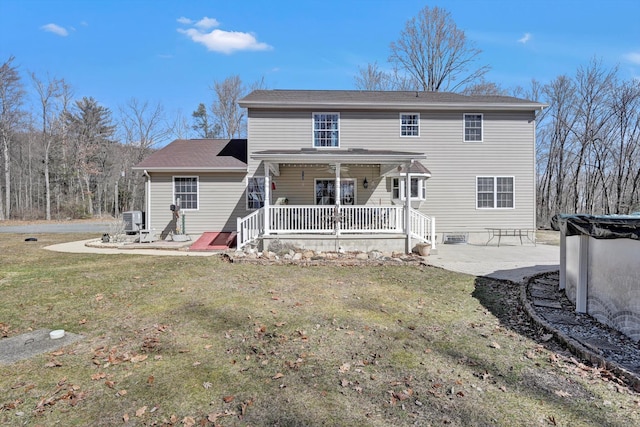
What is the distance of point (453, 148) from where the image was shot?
44.8ft

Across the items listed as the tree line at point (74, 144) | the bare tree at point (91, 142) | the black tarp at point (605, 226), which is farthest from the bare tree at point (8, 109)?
the black tarp at point (605, 226)

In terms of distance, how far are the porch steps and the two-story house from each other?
407 millimetres

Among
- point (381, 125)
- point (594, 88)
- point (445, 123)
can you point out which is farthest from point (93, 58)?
point (594, 88)

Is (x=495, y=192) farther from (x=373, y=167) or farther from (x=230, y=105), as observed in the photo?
(x=230, y=105)

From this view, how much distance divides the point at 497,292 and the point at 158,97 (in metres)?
34.4

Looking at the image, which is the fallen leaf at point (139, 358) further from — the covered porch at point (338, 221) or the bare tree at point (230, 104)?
the bare tree at point (230, 104)

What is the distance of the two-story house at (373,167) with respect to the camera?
1327 centimetres

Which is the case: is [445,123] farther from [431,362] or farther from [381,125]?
[431,362]

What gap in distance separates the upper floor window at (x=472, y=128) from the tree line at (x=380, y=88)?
13.0 m

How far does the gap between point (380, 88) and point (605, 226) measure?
82.5ft

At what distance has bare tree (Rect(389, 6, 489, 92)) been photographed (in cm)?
2489

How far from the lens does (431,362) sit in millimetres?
3488

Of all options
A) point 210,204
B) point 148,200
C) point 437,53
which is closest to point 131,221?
point 148,200

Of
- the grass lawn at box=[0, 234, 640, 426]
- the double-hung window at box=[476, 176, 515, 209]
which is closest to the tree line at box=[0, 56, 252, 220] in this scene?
the double-hung window at box=[476, 176, 515, 209]
